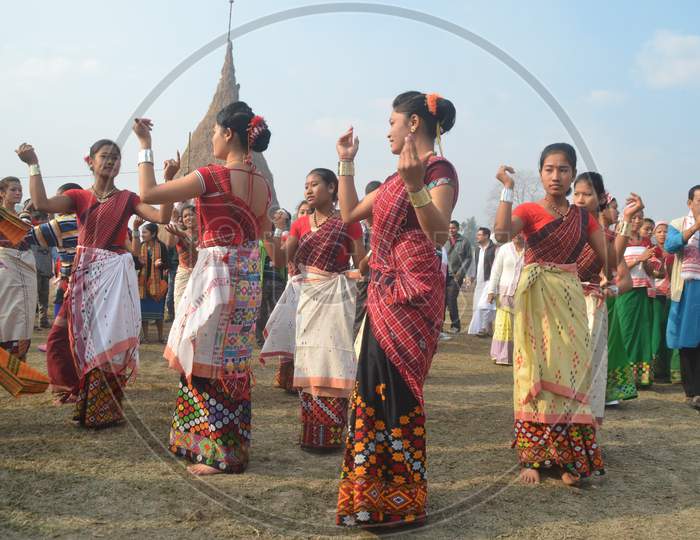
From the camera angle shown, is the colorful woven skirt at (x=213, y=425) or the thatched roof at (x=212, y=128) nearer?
the colorful woven skirt at (x=213, y=425)

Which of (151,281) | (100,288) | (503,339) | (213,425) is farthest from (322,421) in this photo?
(151,281)

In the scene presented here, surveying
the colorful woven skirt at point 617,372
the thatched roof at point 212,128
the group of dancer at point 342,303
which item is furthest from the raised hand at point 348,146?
the thatched roof at point 212,128

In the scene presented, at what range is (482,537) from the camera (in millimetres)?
3154

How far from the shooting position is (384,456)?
3.08m

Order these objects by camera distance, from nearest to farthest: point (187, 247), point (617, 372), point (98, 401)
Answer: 1. point (98, 401)
2. point (617, 372)
3. point (187, 247)

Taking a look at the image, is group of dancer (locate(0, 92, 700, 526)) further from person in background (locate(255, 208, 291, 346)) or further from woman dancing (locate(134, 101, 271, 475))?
person in background (locate(255, 208, 291, 346))

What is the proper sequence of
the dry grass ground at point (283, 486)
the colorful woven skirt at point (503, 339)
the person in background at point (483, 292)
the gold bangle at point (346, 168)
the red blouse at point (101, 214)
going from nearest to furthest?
the dry grass ground at point (283, 486) < the gold bangle at point (346, 168) < the red blouse at point (101, 214) < the colorful woven skirt at point (503, 339) < the person in background at point (483, 292)

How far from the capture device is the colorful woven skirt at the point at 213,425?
3.85 m

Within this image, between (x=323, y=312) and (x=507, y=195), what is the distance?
65.7 inches

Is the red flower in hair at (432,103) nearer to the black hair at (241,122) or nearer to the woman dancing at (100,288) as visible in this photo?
the black hair at (241,122)

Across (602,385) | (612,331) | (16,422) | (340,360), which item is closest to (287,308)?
(340,360)

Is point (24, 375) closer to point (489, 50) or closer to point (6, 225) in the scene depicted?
point (6, 225)

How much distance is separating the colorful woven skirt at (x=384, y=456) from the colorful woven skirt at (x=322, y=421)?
1312 mm

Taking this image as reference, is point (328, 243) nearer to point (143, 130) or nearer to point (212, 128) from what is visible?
point (143, 130)
